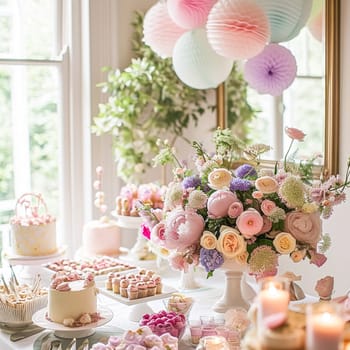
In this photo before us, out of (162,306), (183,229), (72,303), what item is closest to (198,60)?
Result: (183,229)

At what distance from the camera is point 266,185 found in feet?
5.97

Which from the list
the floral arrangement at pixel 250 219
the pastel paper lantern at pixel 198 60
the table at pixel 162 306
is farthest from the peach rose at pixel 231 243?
the pastel paper lantern at pixel 198 60

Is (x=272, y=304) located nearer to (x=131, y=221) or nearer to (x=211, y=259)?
(x=211, y=259)

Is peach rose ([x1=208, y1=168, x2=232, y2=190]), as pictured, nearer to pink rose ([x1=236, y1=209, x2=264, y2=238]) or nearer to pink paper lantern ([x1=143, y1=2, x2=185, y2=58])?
pink rose ([x1=236, y1=209, x2=264, y2=238])

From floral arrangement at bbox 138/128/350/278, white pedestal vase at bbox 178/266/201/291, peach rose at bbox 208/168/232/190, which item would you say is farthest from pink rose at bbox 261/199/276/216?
white pedestal vase at bbox 178/266/201/291

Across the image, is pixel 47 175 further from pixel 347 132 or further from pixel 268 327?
pixel 268 327

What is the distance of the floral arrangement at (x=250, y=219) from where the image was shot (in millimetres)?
1810

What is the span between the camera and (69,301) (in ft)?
5.94

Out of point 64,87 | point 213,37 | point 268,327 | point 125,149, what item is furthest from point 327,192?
point 64,87

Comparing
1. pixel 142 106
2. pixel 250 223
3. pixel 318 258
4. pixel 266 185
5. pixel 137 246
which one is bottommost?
pixel 137 246

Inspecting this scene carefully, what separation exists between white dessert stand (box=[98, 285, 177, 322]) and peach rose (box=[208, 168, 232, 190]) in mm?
401

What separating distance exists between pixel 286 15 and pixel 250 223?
85 centimetres

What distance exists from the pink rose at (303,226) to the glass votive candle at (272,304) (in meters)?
0.74

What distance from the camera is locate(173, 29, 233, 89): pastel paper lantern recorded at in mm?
2395
